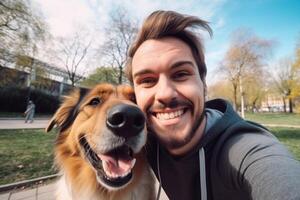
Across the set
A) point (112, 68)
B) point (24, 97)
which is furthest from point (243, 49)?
point (24, 97)

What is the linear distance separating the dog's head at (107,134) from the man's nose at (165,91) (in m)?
0.24

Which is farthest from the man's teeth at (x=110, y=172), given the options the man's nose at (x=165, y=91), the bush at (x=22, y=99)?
the bush at (x=22, y=99)

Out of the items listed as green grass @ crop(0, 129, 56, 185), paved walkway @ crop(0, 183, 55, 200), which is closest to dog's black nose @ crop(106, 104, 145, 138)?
green grass @ crop(0, 129, 56, 185)

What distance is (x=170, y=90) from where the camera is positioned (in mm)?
2178

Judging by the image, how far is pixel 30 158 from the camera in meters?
8.09

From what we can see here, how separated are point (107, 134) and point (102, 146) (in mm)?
154

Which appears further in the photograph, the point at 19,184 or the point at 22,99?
the point at 22,99

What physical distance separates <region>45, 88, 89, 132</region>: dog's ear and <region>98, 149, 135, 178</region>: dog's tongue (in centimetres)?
119

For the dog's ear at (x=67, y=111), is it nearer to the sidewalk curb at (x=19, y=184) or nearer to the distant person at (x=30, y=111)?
the sidewalk curb at (x=19, y=184)


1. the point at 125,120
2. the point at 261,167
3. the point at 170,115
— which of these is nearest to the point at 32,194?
the point at 125,120

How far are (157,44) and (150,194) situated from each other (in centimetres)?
188

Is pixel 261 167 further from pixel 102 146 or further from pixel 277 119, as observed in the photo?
pixel 277 119

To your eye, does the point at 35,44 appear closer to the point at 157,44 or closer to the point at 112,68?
Result: the point at 112,68

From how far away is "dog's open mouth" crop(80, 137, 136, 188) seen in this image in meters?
2.49
